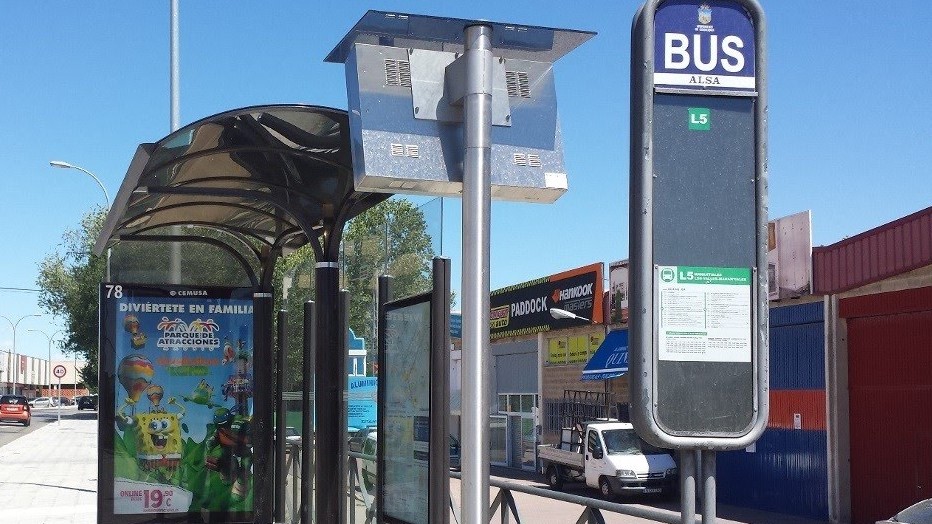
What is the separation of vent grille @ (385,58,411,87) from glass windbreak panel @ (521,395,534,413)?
30878 millimetres

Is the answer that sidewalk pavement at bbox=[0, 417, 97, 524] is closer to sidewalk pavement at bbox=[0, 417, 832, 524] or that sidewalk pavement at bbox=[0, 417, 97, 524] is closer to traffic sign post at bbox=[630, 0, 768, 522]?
sidewalk pavement at bbox=[0, 417, 832, 524]

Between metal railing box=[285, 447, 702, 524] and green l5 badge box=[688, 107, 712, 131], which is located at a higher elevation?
green l5 badge box=[688, 107, 712, 131]

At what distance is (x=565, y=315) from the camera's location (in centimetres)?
3169

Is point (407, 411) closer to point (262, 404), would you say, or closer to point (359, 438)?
point (359, 438)

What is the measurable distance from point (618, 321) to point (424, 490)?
24075mm

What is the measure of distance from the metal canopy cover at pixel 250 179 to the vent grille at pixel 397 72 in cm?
231

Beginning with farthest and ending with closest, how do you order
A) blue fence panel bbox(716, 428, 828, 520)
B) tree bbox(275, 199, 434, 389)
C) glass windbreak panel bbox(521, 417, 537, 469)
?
1. glass windbreak panel bbox(521, 417, 537, 469)
2. blue fence panel bbox(716, 428, 828, 520)
3. tree bbox(275, 199, 434, 389)

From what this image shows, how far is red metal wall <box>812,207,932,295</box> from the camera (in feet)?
63.3

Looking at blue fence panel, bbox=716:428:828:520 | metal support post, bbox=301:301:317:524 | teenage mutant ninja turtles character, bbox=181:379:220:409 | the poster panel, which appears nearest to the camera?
the poster panel

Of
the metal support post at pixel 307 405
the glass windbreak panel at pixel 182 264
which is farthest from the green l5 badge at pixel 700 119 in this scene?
the glass windbreak panel at pixel 182 264

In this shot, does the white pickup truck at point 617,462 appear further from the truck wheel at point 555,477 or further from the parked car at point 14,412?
the parked car at point 14,412

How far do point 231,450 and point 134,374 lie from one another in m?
1.14

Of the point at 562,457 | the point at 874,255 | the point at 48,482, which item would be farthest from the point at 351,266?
the point at 562,457

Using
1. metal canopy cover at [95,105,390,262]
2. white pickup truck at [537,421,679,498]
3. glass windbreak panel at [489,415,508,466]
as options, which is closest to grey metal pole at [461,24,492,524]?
metal canopy cover at [95,105,390,262]
